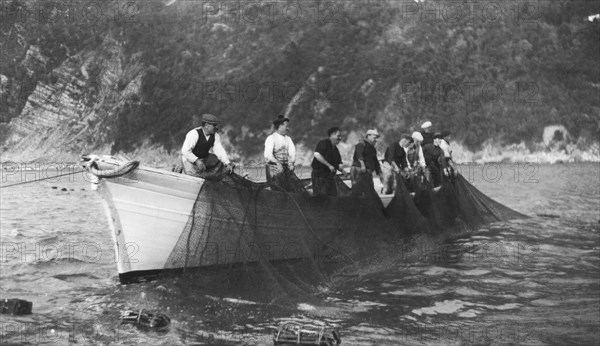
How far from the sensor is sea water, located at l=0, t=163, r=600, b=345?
954 centimetres

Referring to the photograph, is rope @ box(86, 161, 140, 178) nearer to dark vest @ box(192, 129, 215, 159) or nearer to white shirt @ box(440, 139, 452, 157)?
dark vest @ box(192, 129, 215, 159)

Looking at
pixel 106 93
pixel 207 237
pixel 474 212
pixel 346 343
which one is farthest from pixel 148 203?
pixel 106 93

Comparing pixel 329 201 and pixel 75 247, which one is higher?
pixel 329 201

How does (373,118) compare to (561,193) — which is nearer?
(561,193)

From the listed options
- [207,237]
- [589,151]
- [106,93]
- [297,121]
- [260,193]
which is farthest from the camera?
[106,93]

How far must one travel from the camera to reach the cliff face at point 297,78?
231 ft

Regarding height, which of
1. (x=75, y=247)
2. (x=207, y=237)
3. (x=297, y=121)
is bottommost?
(x=75, y=247)

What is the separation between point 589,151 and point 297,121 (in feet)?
91.0

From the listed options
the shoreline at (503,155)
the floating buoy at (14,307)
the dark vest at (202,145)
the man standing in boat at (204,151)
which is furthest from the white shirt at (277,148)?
the shoreline at (503,155)

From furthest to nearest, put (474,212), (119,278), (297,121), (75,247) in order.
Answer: (297,121), (474,212), (75,247), (119,278)

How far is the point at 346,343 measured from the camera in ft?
29.8

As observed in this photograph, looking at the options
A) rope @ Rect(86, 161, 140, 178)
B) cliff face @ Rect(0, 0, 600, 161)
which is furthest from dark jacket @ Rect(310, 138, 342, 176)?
cliff face @ Rect(0, 0, 600, 161)

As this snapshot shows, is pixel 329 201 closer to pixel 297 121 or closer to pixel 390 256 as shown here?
pixel 390 256

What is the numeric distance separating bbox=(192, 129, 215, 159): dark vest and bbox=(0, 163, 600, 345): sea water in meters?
2.39
